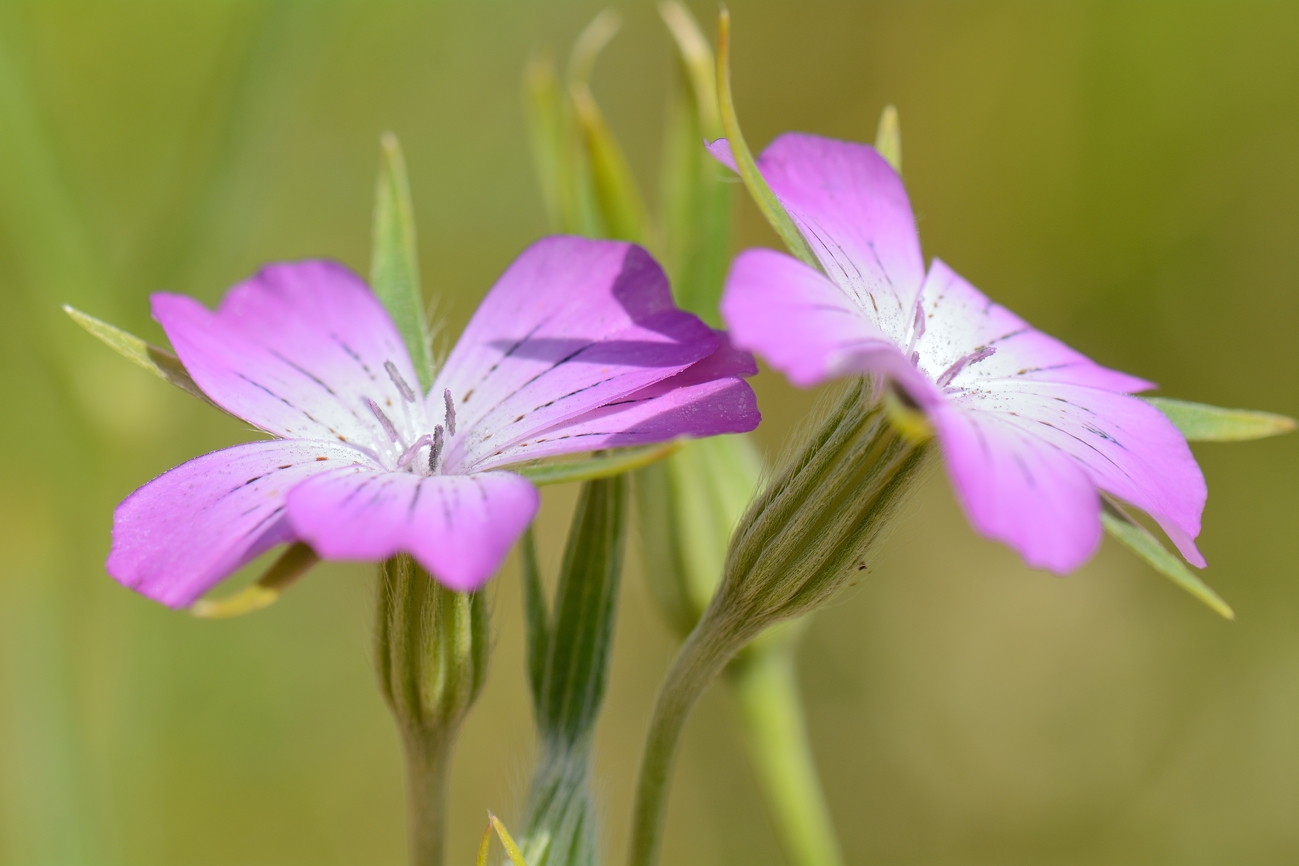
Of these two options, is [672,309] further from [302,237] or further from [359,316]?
[302,237]

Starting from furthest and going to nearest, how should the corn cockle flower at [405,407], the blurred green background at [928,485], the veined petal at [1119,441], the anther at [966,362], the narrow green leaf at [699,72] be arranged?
the blurred green background at [928,485] < the narrow green leaf at [699,72] < the anther at [966,362] < the veined petal at [1119,441] < the corn cockle flower at [405,407]

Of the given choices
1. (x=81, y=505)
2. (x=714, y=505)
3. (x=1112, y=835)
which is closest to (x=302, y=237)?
(x=81, y=505)

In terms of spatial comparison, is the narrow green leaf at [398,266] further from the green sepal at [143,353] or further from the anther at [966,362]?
the anther at [966,362]

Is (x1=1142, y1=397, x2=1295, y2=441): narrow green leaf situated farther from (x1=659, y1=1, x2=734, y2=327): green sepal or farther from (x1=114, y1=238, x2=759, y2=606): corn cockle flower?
(x1=659, y1=1, x2=734, y2=327): green sepal

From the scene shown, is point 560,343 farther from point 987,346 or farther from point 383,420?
point 987,346

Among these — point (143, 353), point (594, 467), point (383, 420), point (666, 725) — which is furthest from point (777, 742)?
point (143, 353)

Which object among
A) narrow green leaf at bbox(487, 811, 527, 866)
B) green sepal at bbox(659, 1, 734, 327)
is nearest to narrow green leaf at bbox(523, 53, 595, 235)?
green sepal at bbox(659, 1, 734, 327)

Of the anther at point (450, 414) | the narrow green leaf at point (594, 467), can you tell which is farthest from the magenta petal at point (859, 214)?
the anther at point (450, 414)
